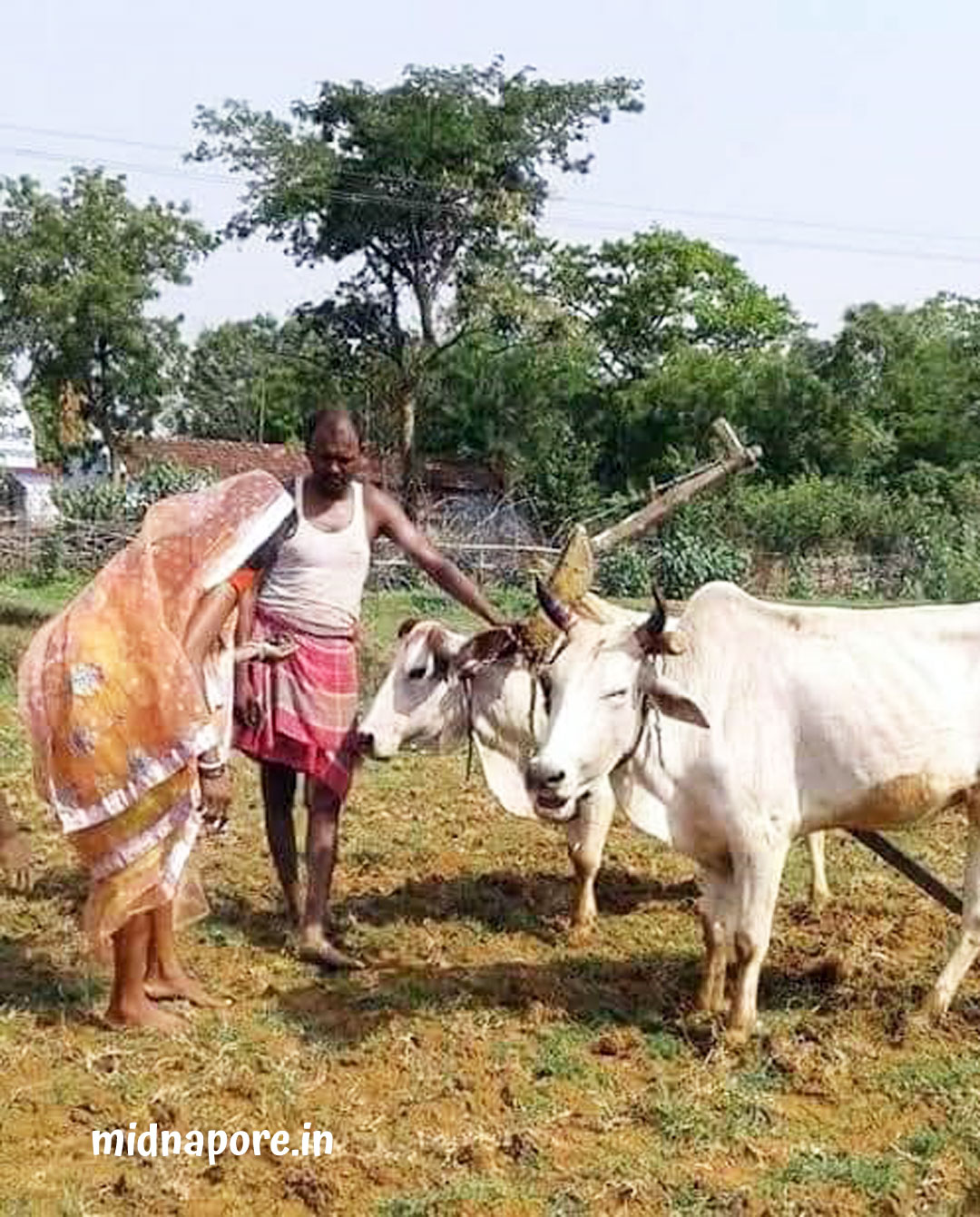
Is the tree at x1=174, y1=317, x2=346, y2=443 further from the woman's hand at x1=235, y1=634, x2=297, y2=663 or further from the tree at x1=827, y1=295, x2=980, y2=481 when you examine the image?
the woman's hand at x1=235, y1=634, x2=297, y2=663

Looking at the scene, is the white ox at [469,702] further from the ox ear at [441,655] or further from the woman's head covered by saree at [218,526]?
the woman's head covered by saree at [218,526]

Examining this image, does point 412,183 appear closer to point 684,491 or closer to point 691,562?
point 691,562

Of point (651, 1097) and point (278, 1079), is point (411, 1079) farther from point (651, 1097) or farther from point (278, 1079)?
point (651, 1097)

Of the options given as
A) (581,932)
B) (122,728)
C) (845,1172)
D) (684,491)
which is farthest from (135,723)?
(684,491)

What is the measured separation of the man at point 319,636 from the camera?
5.45 m

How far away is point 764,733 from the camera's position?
4965mm

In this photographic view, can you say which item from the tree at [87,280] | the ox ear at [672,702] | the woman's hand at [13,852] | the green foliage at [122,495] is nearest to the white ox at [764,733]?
the ox ear at [672,702]

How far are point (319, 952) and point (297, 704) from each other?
916mm

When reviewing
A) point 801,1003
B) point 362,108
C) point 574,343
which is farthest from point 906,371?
point 801,1003

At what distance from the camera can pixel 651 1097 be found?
4.47m

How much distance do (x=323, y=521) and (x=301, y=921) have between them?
156 cm
